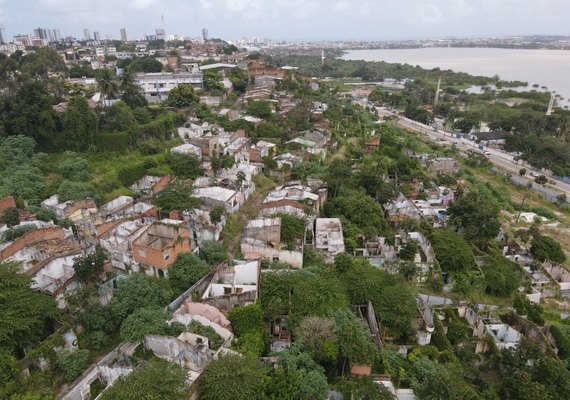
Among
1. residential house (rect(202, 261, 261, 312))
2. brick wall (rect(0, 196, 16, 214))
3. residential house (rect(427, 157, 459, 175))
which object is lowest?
residential house (rect(427, 157, 459, 175))

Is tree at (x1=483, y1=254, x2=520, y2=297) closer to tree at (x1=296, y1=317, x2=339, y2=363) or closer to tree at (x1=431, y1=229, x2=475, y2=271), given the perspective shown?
tree at (x1=431, y1=229, x2=475, y2=271)

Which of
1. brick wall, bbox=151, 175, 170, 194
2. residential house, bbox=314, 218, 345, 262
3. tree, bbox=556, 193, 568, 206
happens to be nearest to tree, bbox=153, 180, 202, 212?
brick wall, bbox=151, 175, 170, 194

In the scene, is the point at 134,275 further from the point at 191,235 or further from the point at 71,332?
the point at 191,235

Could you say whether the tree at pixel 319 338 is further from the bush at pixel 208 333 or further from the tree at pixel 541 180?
the tree at pixel 541 180

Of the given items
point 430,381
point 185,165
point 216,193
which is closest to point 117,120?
point 185,165

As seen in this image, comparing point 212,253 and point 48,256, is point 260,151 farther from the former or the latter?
point 48,256
